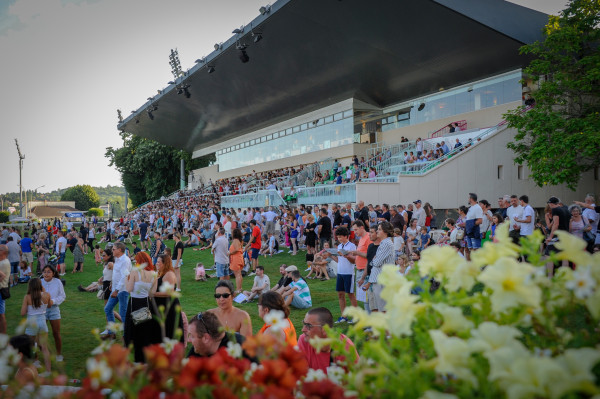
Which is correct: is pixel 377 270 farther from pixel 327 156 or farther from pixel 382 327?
pixel 327 156

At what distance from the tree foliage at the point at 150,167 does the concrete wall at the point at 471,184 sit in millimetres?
42229

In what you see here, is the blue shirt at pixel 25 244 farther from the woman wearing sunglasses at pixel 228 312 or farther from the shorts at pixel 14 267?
the woman wearing sunglasses at pixel 228 312

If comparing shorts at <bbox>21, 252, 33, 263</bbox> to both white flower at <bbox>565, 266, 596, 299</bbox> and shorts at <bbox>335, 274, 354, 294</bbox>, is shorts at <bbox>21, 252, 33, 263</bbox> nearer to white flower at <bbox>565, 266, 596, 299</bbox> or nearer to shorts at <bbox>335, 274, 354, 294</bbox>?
shorts at <bbox>335, 274, 354, 294</bbox>

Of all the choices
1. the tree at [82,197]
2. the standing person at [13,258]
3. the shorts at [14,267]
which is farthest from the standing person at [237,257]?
the tree at [82,197]

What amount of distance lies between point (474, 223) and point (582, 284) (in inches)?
386

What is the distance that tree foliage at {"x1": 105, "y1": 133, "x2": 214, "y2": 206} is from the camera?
187 ft

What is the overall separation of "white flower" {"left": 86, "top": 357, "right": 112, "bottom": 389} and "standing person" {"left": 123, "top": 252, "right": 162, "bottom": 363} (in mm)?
4459

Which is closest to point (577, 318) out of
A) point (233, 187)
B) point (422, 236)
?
point (422, 236)

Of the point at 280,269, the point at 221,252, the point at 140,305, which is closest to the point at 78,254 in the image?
the point at 221,252

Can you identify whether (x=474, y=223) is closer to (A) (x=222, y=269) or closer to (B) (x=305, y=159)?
(A) (x=222, y=269)

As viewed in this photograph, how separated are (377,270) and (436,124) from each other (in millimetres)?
21008

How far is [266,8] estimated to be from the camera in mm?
22188

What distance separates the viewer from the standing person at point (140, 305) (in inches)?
216

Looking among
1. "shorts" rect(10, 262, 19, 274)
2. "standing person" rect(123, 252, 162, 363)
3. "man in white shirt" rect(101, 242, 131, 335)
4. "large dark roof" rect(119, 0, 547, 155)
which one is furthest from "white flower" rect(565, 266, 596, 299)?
"large dark roof" rect(119, 0, 547, 155)
